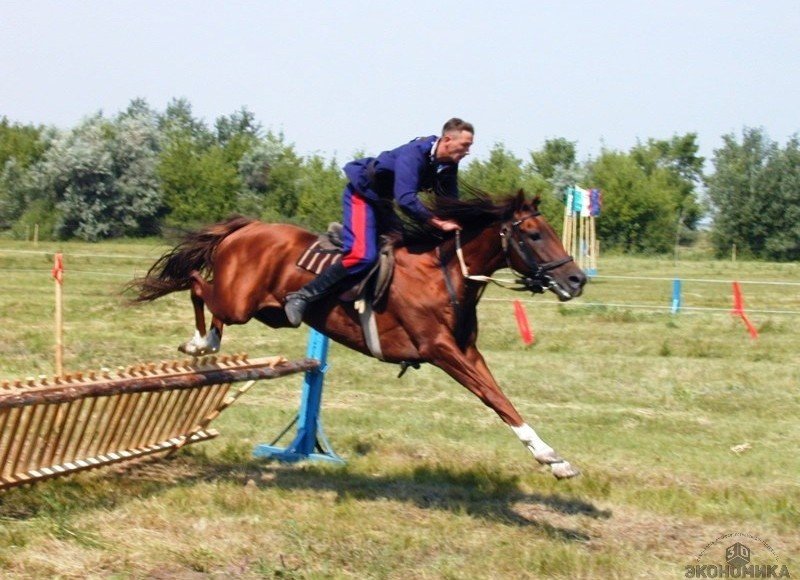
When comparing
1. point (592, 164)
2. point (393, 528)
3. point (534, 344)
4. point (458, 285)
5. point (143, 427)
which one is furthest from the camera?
point (592, 164)

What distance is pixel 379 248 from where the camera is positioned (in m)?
7.15

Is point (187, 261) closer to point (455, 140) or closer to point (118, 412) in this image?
point (118, 412)

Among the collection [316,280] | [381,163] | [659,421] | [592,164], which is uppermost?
[592,164]

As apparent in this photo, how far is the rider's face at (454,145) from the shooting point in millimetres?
6684

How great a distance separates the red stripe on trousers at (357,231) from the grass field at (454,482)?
1.62 meters

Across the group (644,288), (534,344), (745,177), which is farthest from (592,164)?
(534,344)

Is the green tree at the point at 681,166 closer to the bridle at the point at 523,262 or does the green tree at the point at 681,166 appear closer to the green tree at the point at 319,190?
the green tree at the point at 319,190

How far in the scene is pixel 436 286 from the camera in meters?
6.91

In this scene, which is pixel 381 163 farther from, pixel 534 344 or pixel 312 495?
pixel 534 344

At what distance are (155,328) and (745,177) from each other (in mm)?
50504

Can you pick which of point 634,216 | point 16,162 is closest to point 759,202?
point 634,216

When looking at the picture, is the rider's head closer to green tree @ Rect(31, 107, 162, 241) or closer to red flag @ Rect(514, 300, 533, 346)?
red flag @ Rect(514, 300, 533, 346)

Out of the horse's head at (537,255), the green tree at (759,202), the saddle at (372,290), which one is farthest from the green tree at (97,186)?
the horse's head at (537,255)

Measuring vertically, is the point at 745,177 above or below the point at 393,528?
above
